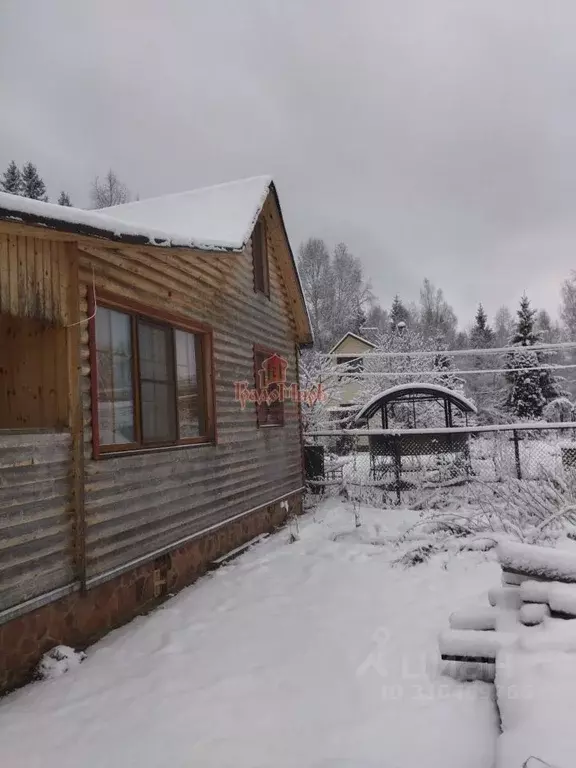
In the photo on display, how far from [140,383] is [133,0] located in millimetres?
8490

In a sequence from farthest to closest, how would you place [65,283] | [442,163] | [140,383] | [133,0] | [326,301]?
→ [326,301], [442,163], [133,0], [140,383], [65,283]

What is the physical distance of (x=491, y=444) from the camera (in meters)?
12.7

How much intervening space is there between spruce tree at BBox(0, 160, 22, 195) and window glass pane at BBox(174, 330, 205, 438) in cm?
3277

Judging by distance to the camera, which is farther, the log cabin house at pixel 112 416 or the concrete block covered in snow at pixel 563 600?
the log cabin house at pixel 112 416

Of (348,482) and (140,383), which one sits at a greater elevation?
(140,383)

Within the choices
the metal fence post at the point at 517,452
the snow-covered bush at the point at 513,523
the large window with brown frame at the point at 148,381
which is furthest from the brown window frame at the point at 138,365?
the metal fence post at the point at 517,452

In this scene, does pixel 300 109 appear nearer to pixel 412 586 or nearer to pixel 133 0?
pixel 133 0

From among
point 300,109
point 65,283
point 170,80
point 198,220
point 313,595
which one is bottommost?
point 313,595

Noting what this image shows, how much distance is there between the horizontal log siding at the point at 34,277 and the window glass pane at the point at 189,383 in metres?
2.06

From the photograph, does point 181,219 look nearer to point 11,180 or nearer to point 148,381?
point 148,381

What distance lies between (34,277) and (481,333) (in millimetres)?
53987

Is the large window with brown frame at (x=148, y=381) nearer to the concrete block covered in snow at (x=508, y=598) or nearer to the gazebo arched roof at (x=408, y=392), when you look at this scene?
the concrete block covered in snow at (x=508, y=598)

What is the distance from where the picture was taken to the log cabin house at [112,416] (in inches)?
162

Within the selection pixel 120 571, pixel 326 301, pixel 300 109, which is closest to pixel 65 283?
pixel 120 571
